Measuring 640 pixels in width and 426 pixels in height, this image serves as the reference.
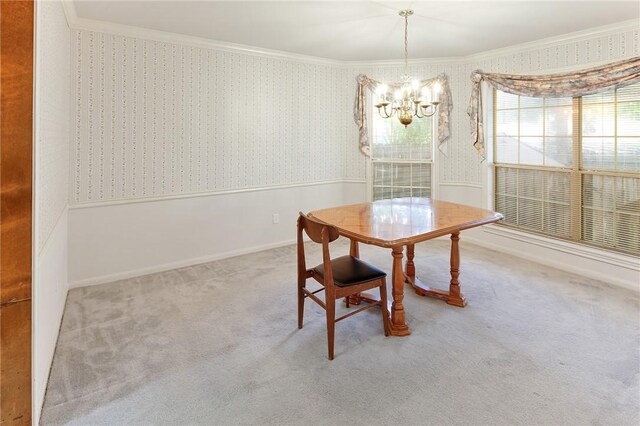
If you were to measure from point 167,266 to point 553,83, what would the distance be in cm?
443

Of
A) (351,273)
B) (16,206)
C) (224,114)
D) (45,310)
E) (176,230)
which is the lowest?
(45,310)

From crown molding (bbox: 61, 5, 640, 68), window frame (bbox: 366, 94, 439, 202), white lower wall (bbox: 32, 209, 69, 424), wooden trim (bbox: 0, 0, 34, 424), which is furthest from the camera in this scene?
window frame (bbox: 366, 94, 439, 202)

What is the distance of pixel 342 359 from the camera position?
2367 millimetres

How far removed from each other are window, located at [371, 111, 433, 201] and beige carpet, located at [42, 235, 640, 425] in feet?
6.51

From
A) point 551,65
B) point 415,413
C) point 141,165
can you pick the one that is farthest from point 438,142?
point 415,413

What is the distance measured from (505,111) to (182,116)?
12.3ft

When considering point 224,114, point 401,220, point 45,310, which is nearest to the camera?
point 45,310

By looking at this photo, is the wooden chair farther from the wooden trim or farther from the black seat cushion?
the wooden trim

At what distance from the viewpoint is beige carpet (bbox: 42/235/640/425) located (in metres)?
1.91

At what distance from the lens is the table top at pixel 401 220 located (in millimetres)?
2490

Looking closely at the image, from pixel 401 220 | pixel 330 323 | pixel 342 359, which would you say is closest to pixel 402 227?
pixel 401 220

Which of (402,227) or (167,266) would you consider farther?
(167,266)

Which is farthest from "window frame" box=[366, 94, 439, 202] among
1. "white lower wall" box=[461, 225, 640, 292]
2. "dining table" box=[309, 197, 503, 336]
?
"dining table" box=[309, 197, 503, 336]

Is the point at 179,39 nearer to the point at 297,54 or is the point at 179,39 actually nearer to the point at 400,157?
the point at 297,54
